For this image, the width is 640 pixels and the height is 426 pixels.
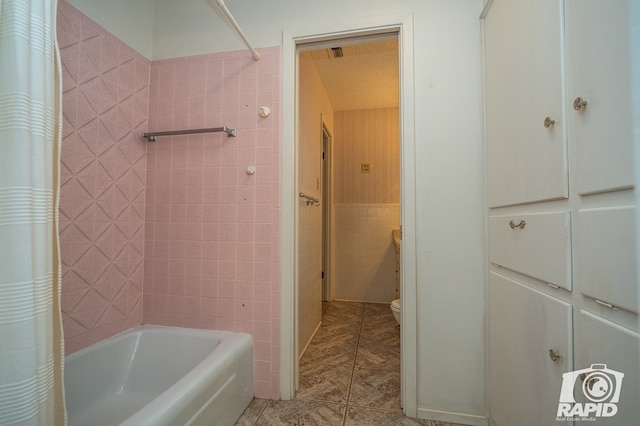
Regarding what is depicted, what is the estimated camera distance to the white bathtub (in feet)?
3.19

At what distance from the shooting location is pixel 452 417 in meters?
1.26

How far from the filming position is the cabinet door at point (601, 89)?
0.51 m

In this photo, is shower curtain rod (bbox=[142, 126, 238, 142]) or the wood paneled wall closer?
shower curtain rod (bbox=[142, 126, 238, 142])

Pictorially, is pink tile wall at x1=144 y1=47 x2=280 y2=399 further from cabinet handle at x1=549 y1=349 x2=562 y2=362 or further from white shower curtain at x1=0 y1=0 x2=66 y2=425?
cabinet handle at x1=549 y1=349 x2=562 y2=362

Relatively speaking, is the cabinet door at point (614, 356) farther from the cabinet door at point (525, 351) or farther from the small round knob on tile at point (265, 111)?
→ the small round knob on tile at point (265, 111)

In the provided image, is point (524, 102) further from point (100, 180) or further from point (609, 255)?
point (100, 180)

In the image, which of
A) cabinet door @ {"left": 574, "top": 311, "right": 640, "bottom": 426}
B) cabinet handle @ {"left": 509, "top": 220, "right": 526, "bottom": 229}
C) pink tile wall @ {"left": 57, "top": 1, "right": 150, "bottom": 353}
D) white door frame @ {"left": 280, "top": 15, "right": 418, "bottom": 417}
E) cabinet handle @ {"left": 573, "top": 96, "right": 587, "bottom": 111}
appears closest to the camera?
cabinet door @ {"left": 574, "top": 311, "right": 640, "bottom": 426}

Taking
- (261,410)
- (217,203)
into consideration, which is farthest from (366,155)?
(261,410)

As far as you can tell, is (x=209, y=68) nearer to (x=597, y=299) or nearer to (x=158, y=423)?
(x=158, y=423)

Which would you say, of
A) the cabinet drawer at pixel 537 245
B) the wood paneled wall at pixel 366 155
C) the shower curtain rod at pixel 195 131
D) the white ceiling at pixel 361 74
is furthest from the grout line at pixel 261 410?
the wood paneled wall at pixel 366 155

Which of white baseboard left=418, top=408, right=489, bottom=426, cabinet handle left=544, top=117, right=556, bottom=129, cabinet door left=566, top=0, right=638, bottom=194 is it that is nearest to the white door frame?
white baseboard left=418, top=408, right=489, bottom=426

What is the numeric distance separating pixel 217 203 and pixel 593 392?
1.63m

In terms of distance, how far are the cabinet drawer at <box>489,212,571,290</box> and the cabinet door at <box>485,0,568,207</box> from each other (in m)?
0.07

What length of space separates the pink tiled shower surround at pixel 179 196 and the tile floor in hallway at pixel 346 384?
0.56 ft
